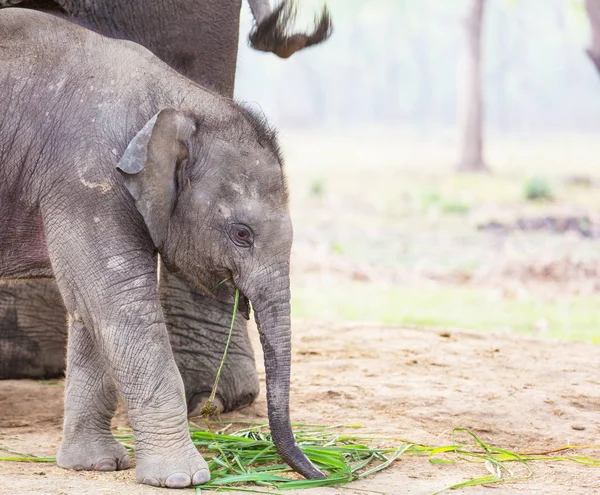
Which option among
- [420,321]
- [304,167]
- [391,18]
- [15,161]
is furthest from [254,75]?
[15,161]

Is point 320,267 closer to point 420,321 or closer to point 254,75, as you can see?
point 420,321

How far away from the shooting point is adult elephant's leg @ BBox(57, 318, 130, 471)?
4102 mm

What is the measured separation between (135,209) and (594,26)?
11.9 ft

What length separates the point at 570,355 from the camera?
6.46 m

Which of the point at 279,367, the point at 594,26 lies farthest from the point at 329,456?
the point at 594,26

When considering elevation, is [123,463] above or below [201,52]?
→ below

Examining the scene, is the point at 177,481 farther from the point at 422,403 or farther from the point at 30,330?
the point at 30,330

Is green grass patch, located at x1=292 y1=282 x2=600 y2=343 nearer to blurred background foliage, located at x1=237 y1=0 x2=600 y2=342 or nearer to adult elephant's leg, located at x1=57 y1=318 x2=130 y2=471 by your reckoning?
blurred background foliage, located at x1=237 y1=0 x2=600 y2=342

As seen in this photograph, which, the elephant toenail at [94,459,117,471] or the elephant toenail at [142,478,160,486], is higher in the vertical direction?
the elephant toenail at [142,478,160,486]

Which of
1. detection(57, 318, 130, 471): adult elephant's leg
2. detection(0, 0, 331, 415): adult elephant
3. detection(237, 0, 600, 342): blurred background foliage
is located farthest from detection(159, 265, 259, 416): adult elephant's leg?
detection(237, 0, 600, 342): blurred background foliage

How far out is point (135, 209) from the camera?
390 cm

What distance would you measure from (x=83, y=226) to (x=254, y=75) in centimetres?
4244

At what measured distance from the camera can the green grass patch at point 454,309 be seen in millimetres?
8250

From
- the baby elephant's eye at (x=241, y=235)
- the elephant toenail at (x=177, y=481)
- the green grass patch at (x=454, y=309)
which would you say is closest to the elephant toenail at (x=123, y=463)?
the elephant toenail at (x=177, y=481)
